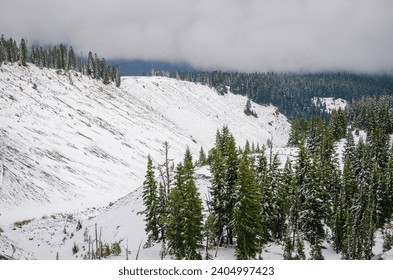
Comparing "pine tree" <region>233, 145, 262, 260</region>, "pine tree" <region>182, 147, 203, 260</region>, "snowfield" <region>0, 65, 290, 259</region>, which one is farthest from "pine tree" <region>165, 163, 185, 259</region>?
"pine tree" <region>233, 145, 262, 260</region>

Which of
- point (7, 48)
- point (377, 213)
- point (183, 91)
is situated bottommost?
point (377, 213)

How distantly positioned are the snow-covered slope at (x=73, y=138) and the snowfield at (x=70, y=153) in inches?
7.9

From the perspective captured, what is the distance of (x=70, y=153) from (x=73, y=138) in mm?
8413

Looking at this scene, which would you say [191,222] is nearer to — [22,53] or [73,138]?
[73,138]

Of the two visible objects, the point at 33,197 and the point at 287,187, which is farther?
the point at 33,197

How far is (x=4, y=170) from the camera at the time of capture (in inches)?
1875

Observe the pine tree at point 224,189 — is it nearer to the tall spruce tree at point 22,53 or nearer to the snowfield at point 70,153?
the snowfield at point 70,153

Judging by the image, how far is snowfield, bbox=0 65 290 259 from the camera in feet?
134

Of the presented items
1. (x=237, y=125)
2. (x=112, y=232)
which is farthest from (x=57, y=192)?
(x=237, y=125)

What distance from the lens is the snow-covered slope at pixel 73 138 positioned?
5184 cm

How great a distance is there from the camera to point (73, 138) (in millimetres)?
75938

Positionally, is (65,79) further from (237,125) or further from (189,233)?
(189,233)

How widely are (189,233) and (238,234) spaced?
165 inches

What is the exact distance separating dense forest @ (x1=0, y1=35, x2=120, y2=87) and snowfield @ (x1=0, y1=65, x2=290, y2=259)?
5.54 metres
